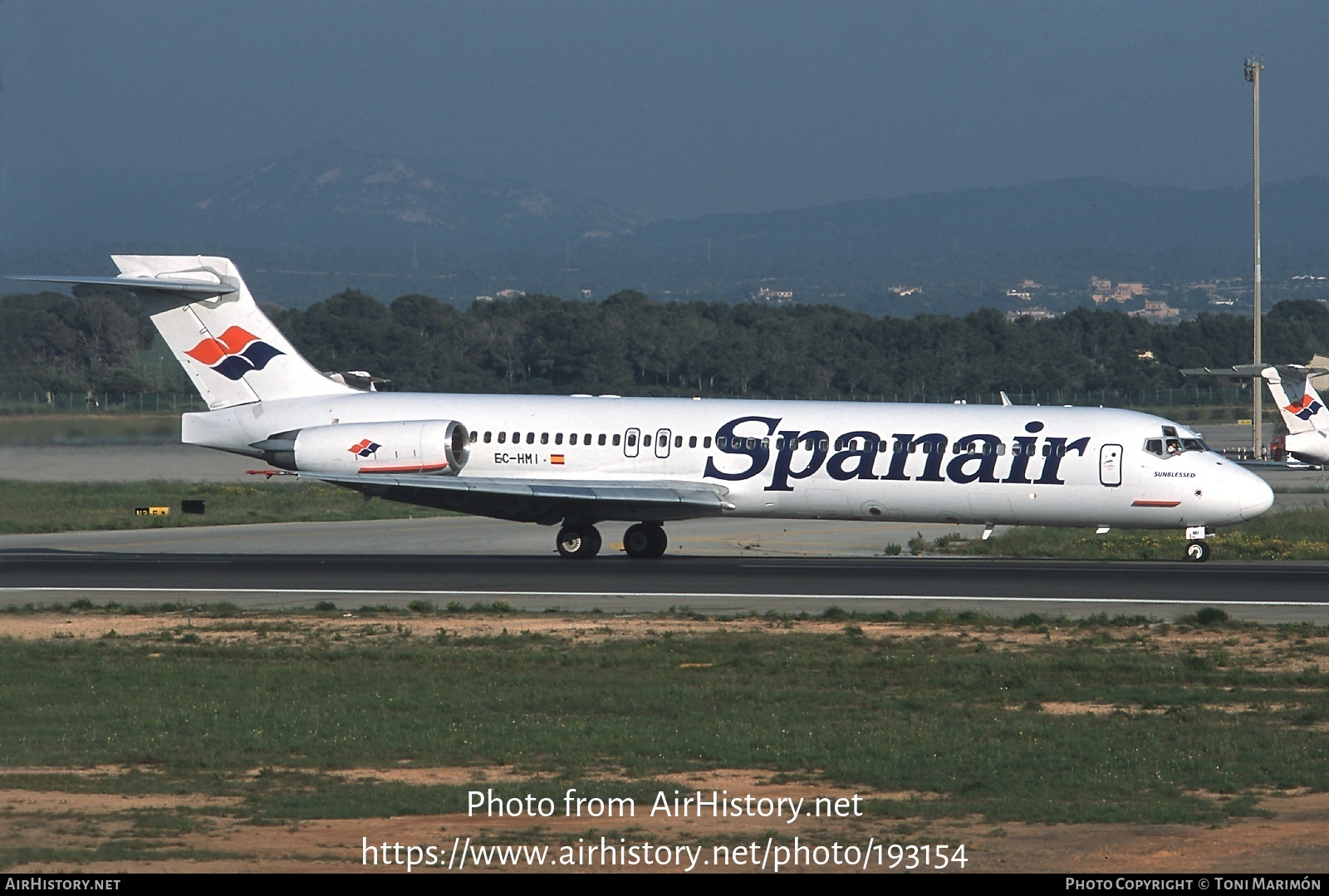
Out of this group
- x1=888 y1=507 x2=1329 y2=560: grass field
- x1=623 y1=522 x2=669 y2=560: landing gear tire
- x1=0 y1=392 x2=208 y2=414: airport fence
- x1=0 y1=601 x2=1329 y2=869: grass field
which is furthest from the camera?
x1=888 y1=507 x2=1329 y2=560: grass field

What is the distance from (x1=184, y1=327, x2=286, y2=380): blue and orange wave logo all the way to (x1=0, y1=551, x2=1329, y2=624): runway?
436 centimetres

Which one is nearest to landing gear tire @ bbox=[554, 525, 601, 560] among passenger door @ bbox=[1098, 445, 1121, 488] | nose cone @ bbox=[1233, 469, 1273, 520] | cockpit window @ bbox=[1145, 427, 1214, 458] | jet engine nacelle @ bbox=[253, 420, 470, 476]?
jet engine nacelle @ bbox=[253, 420, 470, 476]

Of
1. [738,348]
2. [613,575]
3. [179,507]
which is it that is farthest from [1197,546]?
[738,348]

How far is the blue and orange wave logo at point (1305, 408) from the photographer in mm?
59062

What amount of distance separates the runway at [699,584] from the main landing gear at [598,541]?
20.1 inches

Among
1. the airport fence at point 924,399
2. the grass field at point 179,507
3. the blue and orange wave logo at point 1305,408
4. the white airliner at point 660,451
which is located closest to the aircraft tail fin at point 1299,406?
the blue and orange wave logo at point 1305,408

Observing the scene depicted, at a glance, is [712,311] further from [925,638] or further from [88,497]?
[925,638]

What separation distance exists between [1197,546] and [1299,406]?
28933mm

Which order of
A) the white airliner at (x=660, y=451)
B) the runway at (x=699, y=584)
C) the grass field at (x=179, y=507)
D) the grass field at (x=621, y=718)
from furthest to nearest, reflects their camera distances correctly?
the grass field at (x=179, y=507) < the white airliner at (x=660, y=451) < the runway at (x=699, y=584) < the grass field at (x=621, y=718)

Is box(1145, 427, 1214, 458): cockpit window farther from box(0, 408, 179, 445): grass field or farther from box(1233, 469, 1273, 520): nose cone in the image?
box(0, 408, 179, 445): grass field

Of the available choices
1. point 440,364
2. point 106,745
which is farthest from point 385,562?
point 440,364

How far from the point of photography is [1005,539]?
134 feet

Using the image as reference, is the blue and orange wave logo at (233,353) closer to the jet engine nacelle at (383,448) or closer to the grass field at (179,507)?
the jet engine nacelle at (383,448)

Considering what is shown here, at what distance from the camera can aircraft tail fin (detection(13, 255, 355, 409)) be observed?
36281mm
